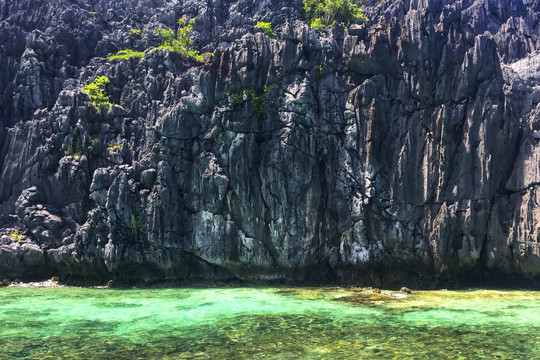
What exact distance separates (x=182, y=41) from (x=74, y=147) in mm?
15248

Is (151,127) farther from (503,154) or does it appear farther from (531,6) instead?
(531,6)

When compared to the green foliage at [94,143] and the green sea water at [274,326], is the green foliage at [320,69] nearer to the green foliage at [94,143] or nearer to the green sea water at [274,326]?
the green sea water at [274,326]

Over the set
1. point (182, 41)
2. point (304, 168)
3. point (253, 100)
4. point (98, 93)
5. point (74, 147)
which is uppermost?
point (182, 41)

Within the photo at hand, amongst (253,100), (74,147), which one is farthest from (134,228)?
(253,100)

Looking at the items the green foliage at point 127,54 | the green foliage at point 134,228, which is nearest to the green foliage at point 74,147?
the green foliage at point 134,228

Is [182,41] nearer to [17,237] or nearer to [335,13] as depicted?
[335,13]

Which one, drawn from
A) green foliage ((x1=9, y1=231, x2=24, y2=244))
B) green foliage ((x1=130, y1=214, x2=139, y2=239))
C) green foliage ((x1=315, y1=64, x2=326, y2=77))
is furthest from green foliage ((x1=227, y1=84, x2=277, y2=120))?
green foliage ((x1=9, y1=231, x2=24, y2=244))

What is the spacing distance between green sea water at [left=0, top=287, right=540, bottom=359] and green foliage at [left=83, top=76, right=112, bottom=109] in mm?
17357

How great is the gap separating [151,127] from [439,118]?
22016 millimetres

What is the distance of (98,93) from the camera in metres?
34.5

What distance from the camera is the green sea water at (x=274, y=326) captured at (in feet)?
39.3

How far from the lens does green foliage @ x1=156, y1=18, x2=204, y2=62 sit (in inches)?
1468

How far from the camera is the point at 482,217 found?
1007 inches

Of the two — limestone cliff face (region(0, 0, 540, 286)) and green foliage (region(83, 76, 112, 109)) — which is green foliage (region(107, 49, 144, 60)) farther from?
limestone cliff face (region(0, 0, 540, 286))
